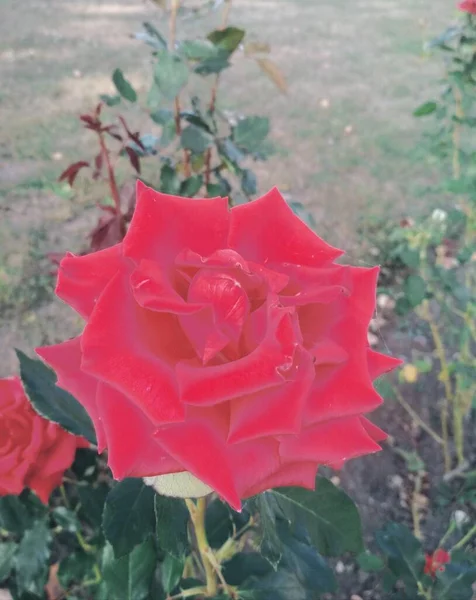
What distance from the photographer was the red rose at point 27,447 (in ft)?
2.54

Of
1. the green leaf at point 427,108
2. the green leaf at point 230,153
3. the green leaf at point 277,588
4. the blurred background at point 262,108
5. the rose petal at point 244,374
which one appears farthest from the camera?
the blurred background at point 262,108

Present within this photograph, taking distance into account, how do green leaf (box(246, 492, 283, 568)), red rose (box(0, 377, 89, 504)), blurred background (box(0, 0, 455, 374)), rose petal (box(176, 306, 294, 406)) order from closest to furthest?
rose petal (box(176, 306, 294, 406)), green leaf (box(246, 492, 283, 568)), red rose (box(0, 377, 89, 504)), blurred background (box(0, 0, 455, 374))

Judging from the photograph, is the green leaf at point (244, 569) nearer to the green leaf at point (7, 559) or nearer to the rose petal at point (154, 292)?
the green leaf at point (7, 559)

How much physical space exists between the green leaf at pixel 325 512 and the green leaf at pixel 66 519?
0.38 m

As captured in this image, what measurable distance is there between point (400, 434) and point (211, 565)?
4.09 ft

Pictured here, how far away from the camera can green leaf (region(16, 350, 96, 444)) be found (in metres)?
0.75

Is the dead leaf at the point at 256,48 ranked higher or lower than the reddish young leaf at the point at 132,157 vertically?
higher

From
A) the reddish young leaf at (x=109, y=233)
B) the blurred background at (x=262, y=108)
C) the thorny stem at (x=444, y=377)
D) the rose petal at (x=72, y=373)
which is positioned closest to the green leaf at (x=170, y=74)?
the reddish young leaf at (x=109, y=233)

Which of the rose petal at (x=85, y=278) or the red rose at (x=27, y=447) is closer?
the rose petal at (x=85, y=278)

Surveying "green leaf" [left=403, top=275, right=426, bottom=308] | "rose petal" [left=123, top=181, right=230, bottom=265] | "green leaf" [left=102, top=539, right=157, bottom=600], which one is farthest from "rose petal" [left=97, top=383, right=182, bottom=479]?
"green leaf" [left=403, top=275, right=426, bottom=308]

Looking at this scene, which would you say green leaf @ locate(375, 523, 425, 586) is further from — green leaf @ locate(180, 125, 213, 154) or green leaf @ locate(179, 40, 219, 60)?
green leaf @ locate(179, 40, 219, 60)

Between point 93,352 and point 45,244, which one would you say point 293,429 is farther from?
point 45,244

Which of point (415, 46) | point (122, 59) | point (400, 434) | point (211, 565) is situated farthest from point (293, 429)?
point (415, 46)

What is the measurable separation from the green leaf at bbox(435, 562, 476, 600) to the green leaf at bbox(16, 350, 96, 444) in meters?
0.62
